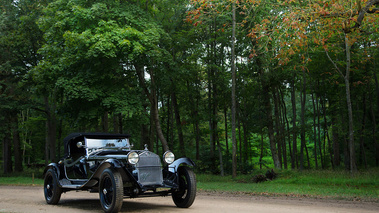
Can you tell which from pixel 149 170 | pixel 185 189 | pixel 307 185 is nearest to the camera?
pixel 149 170

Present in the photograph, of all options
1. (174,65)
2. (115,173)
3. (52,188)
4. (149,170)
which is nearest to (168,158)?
(149,170)

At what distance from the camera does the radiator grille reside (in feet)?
24.4

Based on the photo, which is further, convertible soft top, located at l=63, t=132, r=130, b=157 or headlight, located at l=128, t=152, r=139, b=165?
convertible soft top, located at l=63, t=132, r=130, b=157

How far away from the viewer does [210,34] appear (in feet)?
77.4

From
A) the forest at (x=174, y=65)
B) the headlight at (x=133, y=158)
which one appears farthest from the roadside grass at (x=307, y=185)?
the headlight at (x=133, y=158)

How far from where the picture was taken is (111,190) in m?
7.31

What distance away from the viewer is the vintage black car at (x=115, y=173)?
290 inches

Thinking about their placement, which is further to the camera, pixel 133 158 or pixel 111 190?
pixel 133 158

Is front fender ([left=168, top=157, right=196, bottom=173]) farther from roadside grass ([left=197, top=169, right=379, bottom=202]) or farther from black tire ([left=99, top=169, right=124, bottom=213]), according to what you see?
roadside grass ([left=197, top=169, right=379, bottom=202])

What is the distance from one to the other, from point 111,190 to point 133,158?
0.82 metres

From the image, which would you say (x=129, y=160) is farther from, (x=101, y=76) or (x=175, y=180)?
(x=101, y=76)

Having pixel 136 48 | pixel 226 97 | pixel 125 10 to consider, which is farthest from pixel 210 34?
pixel 136 48

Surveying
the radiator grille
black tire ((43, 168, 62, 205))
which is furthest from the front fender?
black tire ((43, 168, 62, 205))

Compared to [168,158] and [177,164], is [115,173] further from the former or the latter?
[177,164]
